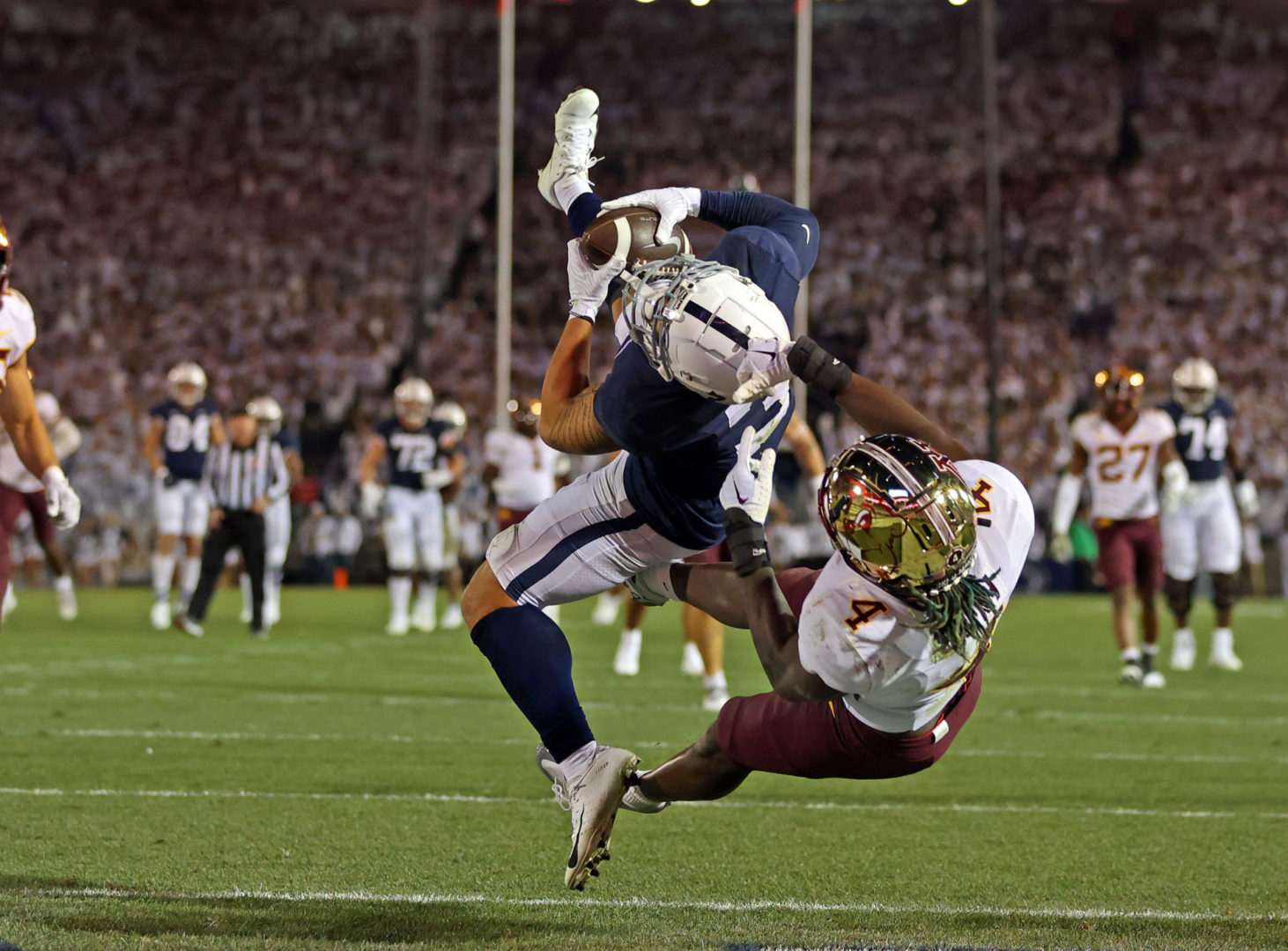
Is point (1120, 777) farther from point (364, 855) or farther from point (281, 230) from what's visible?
point (281, 230)

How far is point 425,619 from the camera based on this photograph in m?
12.1

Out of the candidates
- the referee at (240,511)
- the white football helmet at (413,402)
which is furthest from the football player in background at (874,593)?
the white football helmet at (413,402)

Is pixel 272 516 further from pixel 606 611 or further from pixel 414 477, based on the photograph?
pixel 606 611

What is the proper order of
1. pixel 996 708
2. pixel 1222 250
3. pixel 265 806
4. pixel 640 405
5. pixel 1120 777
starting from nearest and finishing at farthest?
pixel 640 405, pixel 265 806, pixel 1120 777, pixel 996 708, pixel 1222 250

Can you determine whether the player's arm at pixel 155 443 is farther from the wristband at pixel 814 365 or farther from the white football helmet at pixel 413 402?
the wristband at pixel 814 365

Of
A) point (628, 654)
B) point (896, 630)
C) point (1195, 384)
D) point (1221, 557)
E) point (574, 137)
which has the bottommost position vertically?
point (628, 654)

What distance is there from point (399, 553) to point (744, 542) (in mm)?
8856

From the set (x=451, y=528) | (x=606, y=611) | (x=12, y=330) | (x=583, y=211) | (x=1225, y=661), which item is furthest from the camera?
(x=606, y=611)

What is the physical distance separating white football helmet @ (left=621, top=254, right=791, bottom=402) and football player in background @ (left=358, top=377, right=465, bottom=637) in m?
8.77

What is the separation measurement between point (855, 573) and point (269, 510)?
922cm

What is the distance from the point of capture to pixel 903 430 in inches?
125

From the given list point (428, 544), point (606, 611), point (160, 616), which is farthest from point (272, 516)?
point (606, 611)

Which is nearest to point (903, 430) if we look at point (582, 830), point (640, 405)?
point (640, 405)

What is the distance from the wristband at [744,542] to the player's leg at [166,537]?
9.57 m
